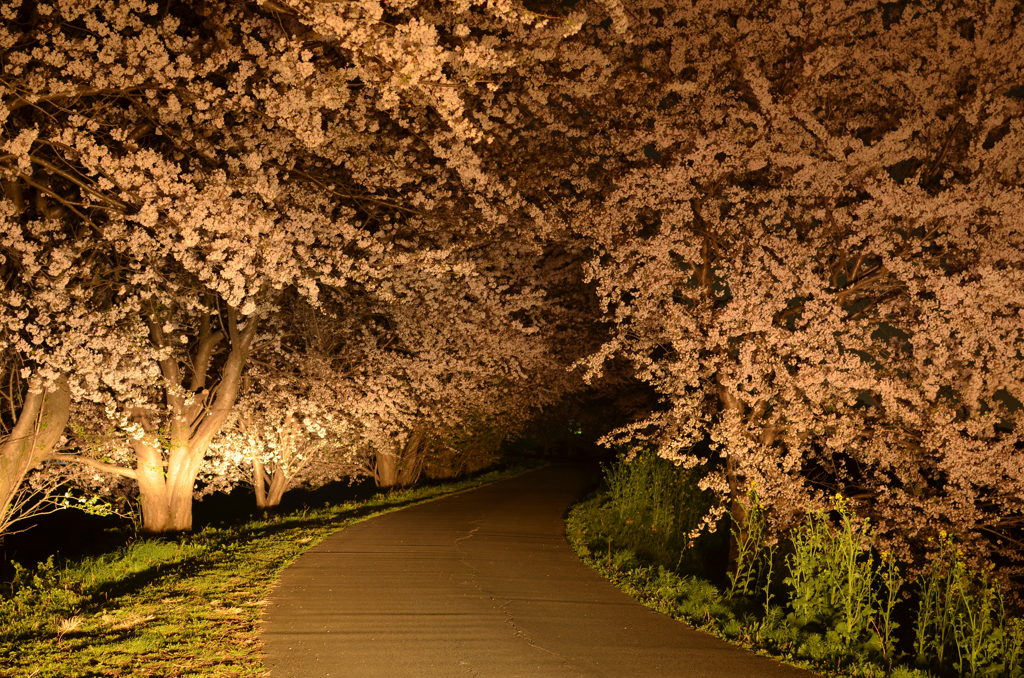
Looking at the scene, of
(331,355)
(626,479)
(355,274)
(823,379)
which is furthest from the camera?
(331,355)

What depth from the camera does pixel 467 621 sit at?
7746mm

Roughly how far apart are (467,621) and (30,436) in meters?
7.48

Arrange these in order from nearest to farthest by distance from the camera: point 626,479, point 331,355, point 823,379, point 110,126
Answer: point 823,379, point 110,126, point 626,479, point 331,355

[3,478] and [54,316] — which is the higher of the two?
[54,316]

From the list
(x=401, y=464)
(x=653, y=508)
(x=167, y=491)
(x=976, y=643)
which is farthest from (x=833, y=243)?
(x=401, y=464)

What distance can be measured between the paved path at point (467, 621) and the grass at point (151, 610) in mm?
313

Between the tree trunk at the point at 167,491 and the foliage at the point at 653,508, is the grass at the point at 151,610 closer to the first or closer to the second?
the tree trunk at the point at 167,491

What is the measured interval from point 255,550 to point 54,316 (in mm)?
4180

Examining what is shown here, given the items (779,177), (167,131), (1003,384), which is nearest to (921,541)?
(1003,384)

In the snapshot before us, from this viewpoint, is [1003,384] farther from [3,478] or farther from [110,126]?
[3,478]

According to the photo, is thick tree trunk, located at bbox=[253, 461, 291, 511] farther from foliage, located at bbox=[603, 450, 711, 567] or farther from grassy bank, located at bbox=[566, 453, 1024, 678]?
grassy bank, located at bbox=[566, 453, 1024, 678]

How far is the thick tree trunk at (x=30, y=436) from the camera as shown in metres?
11.4

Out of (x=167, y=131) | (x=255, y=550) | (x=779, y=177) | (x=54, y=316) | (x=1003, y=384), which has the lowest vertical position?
(x=255, y=550)

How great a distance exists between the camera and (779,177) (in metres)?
12.0
